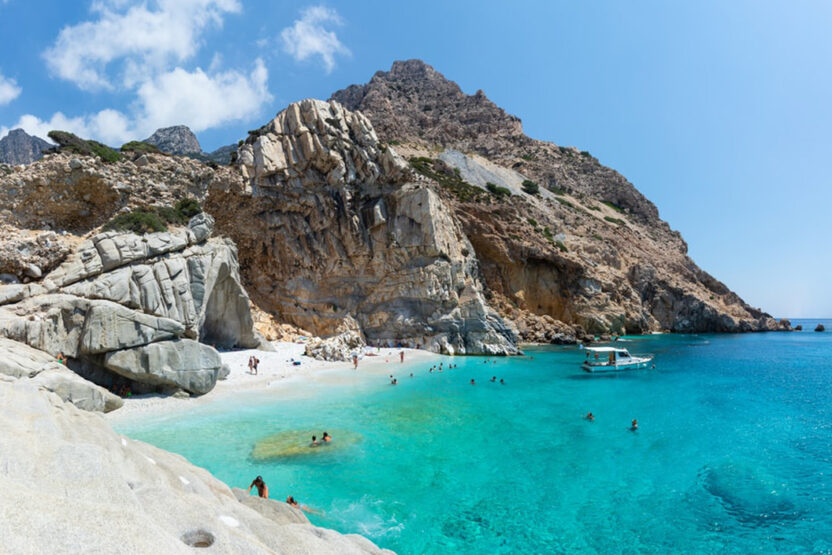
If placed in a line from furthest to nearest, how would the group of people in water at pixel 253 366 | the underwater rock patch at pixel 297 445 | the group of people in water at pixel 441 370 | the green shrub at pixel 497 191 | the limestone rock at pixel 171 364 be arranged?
the green shrub at pixel 497 191 → the group of people in water at pixel 441 370 → the group of people in water at pixel 253 366 → the limestone rock at pixel 171 364 → the underwater rock patch at pixel 297 445

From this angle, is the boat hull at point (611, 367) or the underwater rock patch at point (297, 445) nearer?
the underwater rock patch at point (297, 445)

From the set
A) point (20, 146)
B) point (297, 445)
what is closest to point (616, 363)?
point (297, 445)

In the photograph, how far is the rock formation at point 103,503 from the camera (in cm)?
234

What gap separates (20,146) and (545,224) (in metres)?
129

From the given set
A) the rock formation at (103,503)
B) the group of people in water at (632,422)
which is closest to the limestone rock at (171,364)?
the rock formation at (103,503)

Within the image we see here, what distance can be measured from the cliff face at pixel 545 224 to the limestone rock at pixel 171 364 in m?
36.3

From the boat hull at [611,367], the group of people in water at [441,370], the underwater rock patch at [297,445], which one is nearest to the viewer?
the underwater rock patch at [297,445]

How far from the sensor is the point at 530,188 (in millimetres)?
74375

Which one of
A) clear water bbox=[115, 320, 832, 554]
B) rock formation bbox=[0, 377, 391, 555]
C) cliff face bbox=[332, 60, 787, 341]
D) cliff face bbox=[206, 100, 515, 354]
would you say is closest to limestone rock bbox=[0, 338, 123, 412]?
clear water bbox=[115, 320, 832, 554]

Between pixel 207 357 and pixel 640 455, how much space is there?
781 inches

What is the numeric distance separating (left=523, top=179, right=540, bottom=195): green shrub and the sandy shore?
4738cm

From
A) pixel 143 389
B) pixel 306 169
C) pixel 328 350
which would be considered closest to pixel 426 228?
pixel 306 169

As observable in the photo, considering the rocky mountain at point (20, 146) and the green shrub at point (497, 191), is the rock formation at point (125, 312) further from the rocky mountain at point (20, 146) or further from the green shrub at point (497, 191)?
the rocky mountain at point (20, 146)

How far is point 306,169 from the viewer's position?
41.5 meters
